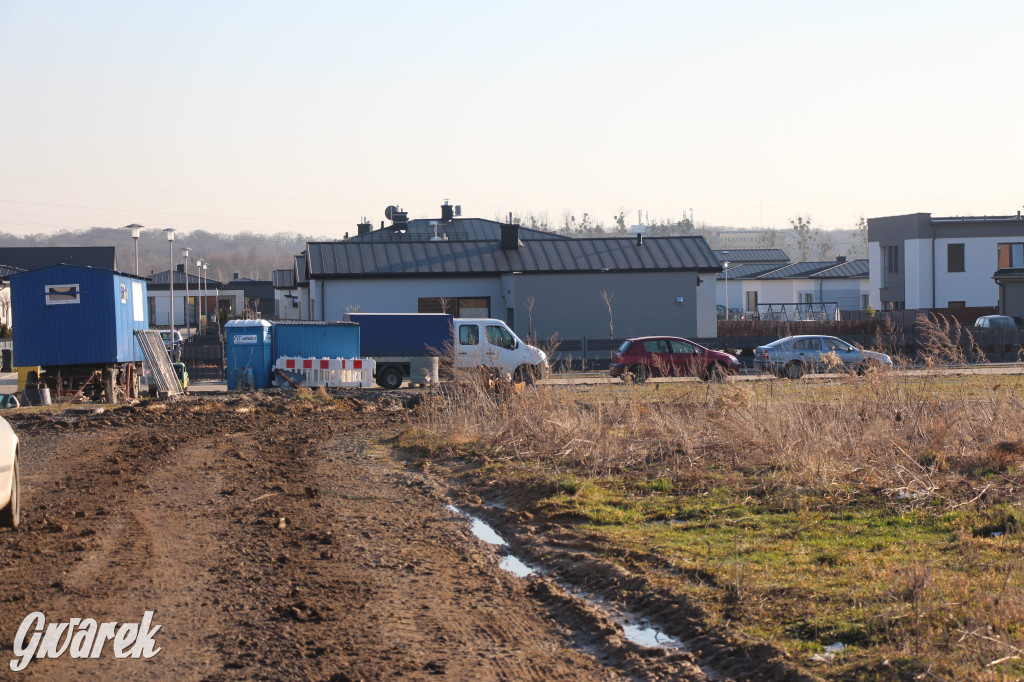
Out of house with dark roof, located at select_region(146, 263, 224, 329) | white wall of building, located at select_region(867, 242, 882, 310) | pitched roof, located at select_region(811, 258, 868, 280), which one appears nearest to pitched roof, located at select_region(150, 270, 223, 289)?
house with dark roof, located at select_region(146, 263, 224, 329)

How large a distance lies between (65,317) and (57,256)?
2800 inches

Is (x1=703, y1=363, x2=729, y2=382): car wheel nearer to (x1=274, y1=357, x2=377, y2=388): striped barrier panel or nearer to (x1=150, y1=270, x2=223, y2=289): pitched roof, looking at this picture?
(x1=274, y1=357, x2=377, y2=388): striped barrier panel

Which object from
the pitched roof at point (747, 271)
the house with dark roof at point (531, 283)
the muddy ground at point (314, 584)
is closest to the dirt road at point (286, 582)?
the muddy ground at point (314, 584)

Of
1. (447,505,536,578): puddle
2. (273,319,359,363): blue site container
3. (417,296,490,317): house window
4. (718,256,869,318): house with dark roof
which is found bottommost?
(447,505,536,578): puddle

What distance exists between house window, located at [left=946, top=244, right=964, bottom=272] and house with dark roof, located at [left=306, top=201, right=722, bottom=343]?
2208cm

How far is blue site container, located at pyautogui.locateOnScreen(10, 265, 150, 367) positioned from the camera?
2405 cm

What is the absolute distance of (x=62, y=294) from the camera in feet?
79.7

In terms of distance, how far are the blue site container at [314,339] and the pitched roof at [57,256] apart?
2495 inches

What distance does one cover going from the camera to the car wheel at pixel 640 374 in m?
28.3

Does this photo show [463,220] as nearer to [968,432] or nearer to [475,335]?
[475,335]

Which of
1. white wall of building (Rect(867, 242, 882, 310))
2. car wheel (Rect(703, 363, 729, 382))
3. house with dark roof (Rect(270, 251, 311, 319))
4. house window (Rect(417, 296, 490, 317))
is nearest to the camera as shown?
car wheel (Rect(703, 363, 729, 382))

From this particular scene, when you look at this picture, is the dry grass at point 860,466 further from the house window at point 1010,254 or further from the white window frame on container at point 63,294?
the house window at point 1010,254

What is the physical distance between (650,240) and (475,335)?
17.6 m

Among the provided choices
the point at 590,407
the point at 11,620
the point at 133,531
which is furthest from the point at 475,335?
the point at 11,620
